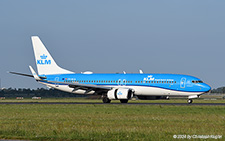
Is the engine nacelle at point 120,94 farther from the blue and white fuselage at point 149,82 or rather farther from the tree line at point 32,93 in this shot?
the tree line at point 32,93

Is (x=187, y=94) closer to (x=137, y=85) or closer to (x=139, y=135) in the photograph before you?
(x=137, y=85)

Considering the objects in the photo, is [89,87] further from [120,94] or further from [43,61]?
[43,61]

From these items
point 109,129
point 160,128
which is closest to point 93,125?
point 109,129

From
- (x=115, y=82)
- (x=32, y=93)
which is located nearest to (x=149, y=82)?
(x=115, y=82)

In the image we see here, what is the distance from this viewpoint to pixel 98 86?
60812mm

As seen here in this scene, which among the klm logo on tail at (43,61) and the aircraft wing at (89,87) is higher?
the klm logo on tail at (43,61)

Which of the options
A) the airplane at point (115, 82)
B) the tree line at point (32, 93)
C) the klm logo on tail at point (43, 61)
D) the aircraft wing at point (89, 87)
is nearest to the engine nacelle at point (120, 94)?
the airplane at point (115, 82)

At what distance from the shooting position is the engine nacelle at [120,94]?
187 ft

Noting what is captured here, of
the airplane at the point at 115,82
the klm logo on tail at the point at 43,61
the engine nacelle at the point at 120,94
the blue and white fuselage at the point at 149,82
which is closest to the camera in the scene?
the blue and white fuselage at the point at 149,82

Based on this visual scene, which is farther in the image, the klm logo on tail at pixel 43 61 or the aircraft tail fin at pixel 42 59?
the klm logo on tail at pixel 43 61

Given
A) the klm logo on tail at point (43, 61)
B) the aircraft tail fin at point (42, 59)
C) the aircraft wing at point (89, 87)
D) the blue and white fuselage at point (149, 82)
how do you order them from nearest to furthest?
the blue and white fuselage at point (149, 82) → the aircraft wing at point (89, 87) → the aircraft tail fin at point (42, 59) → the klm logo on tail at point (43, 61)

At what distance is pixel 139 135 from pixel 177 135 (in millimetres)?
1818

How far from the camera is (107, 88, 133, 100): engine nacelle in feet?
187

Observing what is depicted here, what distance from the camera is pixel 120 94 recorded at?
57312 millimetres
